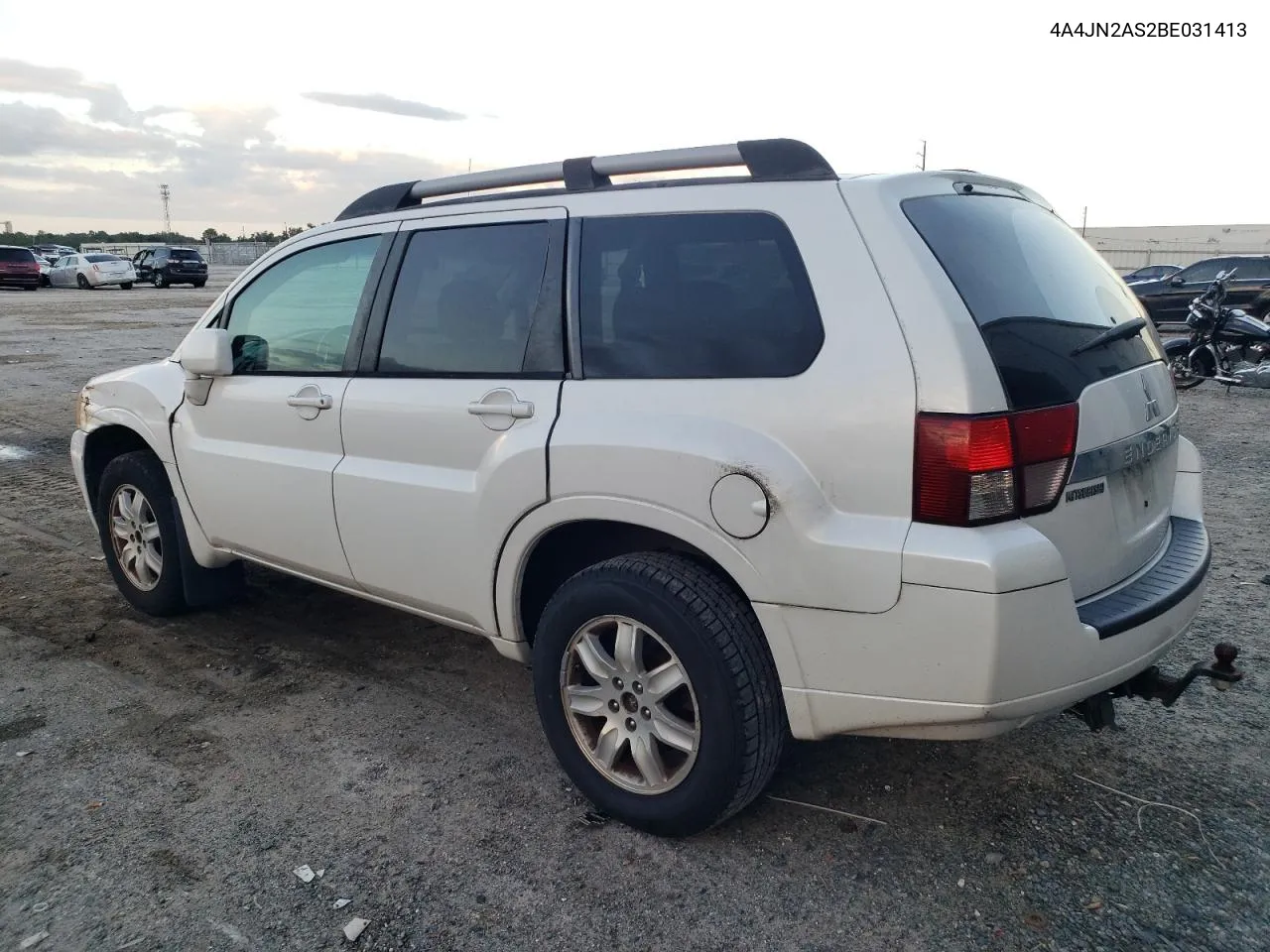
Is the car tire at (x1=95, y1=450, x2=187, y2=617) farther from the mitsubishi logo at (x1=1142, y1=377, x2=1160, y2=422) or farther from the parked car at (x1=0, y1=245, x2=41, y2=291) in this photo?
the parked car at (x1=0, y1=245, x2=41, y2=291)

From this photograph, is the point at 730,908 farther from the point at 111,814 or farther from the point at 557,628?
the point at 111,814

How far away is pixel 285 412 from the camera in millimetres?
3898

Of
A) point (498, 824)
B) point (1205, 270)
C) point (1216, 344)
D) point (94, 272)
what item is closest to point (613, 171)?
point (498, 824)

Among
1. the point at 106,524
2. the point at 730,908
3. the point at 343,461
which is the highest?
the point at 343,461

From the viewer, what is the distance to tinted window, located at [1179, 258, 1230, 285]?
768 inches

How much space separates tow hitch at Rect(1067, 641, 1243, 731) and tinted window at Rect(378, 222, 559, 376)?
1951 mm

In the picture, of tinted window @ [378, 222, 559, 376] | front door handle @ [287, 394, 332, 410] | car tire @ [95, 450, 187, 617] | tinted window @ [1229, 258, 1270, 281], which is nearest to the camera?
tinted window @ [378, 222, 559, 376]

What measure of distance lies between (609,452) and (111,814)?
75.5 inches

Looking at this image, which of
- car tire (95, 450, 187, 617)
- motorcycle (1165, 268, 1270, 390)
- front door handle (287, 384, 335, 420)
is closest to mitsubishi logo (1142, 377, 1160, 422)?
front door handle (287, 384, 335, 420)

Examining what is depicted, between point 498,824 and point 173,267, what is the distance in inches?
1511

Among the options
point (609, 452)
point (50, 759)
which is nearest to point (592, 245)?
point (609, 452)

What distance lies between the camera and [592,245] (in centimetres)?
313

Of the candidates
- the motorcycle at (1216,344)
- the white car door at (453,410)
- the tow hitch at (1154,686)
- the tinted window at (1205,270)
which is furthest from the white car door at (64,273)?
the tow hitch at (1154,686)

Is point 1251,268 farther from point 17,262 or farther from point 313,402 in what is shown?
point 17,262
